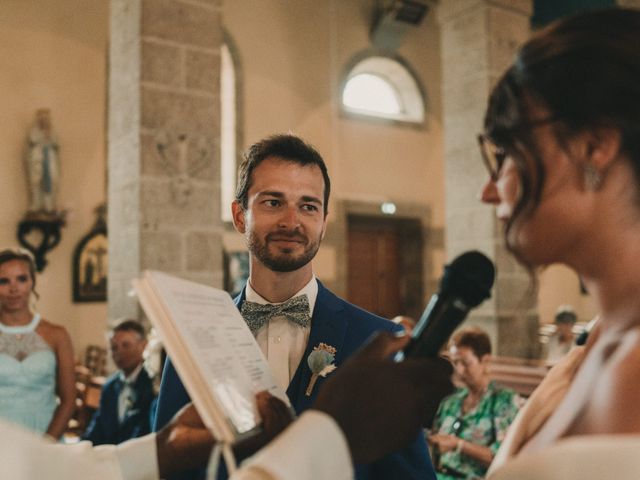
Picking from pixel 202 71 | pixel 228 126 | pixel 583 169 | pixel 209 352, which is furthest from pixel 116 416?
pixel 228 126

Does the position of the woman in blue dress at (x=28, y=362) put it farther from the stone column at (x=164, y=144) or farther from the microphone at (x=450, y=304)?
the microphone at (x=450, y=304)

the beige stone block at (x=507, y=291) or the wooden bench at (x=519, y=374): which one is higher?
the beige stone block at (x=507, y=291)

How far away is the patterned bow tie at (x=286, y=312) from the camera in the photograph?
5.81 feet

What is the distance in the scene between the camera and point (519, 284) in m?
5.96

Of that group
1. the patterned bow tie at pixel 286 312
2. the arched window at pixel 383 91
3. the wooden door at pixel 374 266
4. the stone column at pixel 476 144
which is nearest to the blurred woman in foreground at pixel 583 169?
the patterned bow tie at pixel 286 312

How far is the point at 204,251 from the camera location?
4504mm

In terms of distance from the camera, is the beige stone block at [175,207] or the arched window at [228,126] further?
the arched window at [228,126]

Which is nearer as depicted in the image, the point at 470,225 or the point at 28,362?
the point at 28,362

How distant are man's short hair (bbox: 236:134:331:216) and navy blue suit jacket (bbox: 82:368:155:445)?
1.94m

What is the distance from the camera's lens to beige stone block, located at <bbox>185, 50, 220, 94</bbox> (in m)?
4.53

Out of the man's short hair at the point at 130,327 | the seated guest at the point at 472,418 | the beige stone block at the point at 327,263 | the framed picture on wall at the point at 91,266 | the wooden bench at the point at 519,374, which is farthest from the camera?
the beige stone block at the point at 327,263

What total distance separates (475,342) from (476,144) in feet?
9.51

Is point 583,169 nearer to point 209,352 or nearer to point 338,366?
point 209,352

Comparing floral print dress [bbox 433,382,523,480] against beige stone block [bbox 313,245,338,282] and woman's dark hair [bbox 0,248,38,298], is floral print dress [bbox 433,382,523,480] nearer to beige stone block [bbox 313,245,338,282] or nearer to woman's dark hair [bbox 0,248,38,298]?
woman's dark hair [bbox 0,248,38,298]
